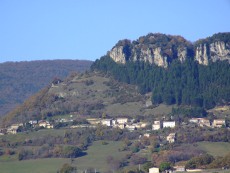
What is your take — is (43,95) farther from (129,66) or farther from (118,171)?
(118,171)

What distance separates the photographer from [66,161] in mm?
91688

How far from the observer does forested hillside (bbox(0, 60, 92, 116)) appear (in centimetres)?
15969

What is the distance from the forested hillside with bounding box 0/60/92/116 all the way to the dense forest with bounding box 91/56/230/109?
117 ft

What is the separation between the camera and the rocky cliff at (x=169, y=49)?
116 meters

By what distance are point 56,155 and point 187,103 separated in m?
18.8

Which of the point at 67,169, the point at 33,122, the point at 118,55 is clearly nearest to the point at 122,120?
the point at 33,122

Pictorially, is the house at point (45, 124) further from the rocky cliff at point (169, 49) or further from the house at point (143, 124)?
A: the rocky cliff at point (169, 49)

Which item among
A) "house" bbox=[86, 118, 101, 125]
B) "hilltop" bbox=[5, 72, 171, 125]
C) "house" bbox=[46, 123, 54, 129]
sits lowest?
"house" bbox=[46, 123, 54, 129]

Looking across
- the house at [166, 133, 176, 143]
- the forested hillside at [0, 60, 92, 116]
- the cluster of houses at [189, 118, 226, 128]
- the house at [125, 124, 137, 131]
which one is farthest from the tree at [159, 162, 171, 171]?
the forested hillside at [0, 60, 92, 116]

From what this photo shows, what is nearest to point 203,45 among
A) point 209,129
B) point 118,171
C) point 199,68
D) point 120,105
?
point 199,68

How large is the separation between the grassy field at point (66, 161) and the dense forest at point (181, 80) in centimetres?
1470

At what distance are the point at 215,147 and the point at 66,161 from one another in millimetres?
11320

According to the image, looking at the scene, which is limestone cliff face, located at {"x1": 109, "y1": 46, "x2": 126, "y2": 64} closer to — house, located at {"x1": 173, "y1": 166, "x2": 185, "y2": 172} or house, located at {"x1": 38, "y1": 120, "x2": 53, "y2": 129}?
house, located at {"x1": 38, "y1": 120, "x2": 53, "y2": 129}

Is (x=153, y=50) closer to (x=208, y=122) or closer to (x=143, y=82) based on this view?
(x=143, y=82)
